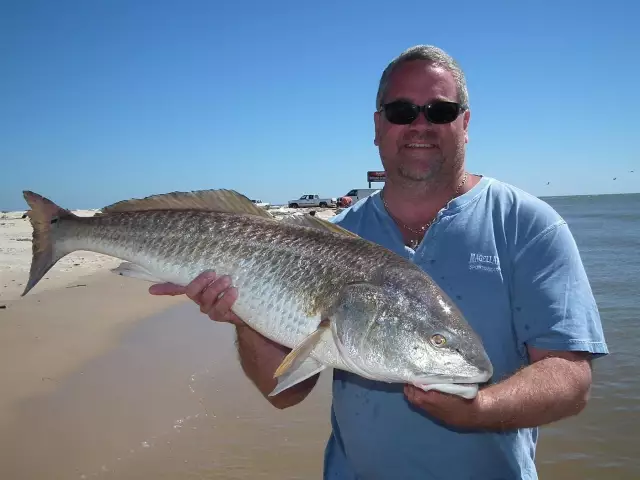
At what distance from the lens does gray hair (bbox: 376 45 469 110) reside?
308cm

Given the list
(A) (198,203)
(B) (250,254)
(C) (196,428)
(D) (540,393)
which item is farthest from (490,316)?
(C) (196,428)

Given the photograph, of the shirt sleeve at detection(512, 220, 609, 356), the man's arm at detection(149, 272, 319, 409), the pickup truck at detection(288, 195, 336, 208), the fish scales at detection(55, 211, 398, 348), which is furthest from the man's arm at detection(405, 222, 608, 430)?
the pickup truck at detection(288, 195, 336, 208)

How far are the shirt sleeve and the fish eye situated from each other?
1.85 ft

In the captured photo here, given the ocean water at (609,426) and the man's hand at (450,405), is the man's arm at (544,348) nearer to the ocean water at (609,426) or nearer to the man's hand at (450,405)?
the man's hand at (450,405)

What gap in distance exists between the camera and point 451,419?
232 centimetres

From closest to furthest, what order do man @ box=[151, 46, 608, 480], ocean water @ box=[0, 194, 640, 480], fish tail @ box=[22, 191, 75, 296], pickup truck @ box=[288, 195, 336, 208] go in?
1. man @ box=[151, 46, 608, 480]
2. fish tail @ box=[22, 191, 75, 296]
3. ocean water @ box=[0, 194, 640, 480]
4. pickup truck @ box=[288, 195, 336, 208]


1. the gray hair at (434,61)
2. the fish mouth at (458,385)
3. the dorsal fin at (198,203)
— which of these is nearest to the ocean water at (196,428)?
the dorsal fin at (198,203)

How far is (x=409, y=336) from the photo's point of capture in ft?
7.82

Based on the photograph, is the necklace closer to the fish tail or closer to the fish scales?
the fish scales

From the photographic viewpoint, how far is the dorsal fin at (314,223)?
2934 mm

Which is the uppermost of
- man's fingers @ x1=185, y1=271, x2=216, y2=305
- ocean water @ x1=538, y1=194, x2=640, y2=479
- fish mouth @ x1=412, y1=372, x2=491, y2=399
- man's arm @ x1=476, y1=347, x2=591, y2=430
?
man's fingers @ x1=185, y1=271, x2=216, y2=305

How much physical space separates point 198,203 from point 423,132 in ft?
5.41

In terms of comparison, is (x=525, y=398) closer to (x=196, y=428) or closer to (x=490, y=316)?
(x=490, y=316)

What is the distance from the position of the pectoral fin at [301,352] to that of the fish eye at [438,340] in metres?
0.57
